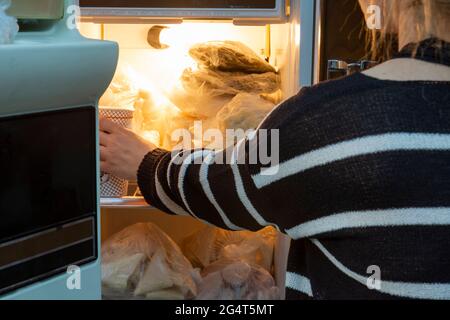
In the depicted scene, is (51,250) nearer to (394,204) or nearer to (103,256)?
(394,204)

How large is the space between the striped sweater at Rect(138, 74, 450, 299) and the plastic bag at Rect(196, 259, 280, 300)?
0.71 m

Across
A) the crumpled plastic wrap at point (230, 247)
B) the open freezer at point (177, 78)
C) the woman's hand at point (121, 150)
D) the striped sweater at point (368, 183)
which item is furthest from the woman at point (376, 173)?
the crumpled plastic wrap at point (230, 247)

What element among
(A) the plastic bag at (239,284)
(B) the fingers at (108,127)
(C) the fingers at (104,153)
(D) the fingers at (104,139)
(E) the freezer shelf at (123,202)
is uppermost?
(B) the fingers at (108,127)

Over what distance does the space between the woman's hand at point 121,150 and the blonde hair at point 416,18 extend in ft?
1.68

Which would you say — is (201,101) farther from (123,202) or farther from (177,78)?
(123,202)

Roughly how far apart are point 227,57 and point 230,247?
1.60 feet

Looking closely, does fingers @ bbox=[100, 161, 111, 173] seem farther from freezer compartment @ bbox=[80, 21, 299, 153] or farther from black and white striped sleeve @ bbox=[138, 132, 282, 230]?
freezer compartment @ bbox=[80, 21, 299, 153]

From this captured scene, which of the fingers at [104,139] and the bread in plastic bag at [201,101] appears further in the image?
the bread in plastic bag at [201,101]

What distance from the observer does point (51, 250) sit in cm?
105

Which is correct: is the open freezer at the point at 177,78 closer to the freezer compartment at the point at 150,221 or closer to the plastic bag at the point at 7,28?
the freezer compartment at the point at 150,221

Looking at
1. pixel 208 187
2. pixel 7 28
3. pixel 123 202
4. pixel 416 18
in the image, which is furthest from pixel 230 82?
pixel 7 28

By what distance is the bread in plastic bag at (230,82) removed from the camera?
71.1 inches

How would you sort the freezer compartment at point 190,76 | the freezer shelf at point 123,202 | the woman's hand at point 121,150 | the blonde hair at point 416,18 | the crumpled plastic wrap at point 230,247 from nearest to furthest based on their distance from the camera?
the blonde hair at point 416,18, the woman's hand at point 121,150, the freezer shelf at point 123,202, the freezer compartment at point 190,76, the crumpled plastic wrap at point 230,247

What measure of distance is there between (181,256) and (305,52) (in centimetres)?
58
